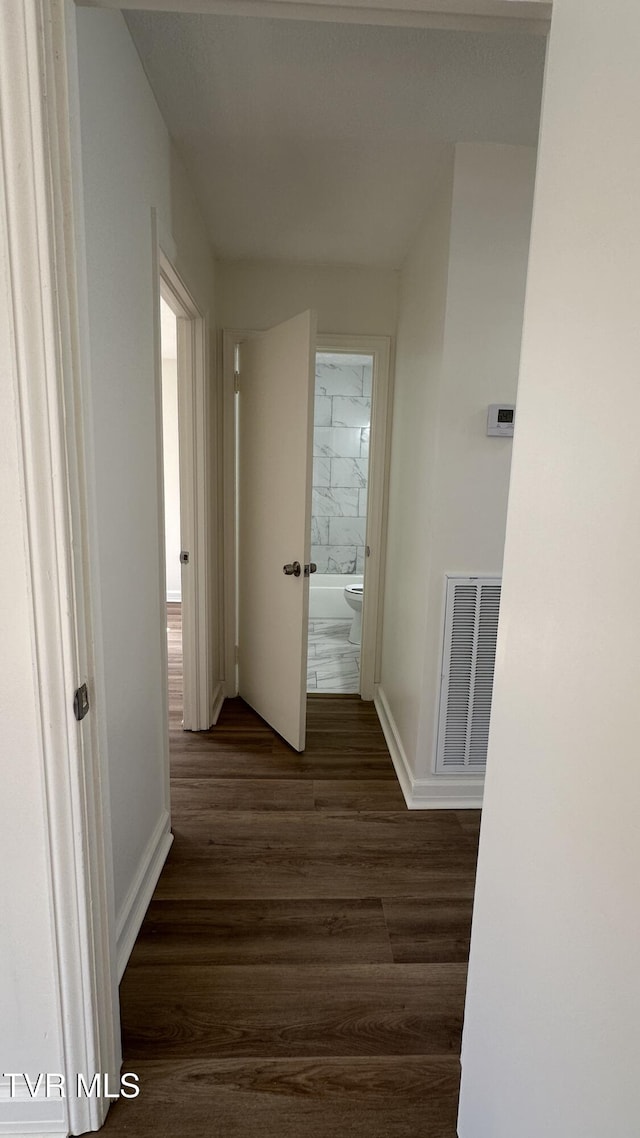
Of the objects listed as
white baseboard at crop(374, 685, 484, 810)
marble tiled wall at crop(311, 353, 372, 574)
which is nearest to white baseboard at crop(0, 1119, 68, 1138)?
white baseboard at crop(374, 685, 484, 810)

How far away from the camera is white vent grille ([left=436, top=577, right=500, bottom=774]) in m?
2.14

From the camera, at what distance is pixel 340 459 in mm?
5340

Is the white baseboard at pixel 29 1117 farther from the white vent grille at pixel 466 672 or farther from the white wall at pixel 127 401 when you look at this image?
the white vent grille at pixel 466 672

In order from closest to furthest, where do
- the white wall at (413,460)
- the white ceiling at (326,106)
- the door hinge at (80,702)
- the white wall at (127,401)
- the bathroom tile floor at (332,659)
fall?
the door hinge at (80,702) → the white wall at (127,401) → the white ceiling at (326,106) → the white wall at (413,460) → the bathroom tile floor at (332,659)

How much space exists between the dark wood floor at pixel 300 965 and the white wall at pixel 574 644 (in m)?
0.40

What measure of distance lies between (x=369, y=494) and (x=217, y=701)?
57.4 inches

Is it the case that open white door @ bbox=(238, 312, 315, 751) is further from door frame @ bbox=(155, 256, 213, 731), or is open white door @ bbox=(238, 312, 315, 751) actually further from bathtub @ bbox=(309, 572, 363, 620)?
bathtub @ bbox=(309, 572, 363, 620)

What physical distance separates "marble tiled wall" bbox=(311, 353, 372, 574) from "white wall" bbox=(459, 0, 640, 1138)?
4.31m

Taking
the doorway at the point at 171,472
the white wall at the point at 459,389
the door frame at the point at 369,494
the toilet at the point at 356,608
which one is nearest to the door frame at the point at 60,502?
the white wall at the point at 459,389

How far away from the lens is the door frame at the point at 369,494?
300cm

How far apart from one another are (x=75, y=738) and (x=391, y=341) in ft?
8.83

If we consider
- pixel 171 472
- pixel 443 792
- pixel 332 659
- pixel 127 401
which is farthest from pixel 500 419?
pixel 171 472

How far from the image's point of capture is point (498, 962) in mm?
957

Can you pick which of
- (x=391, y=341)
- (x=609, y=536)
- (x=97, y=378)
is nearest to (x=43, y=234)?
(x=97, y=378)
